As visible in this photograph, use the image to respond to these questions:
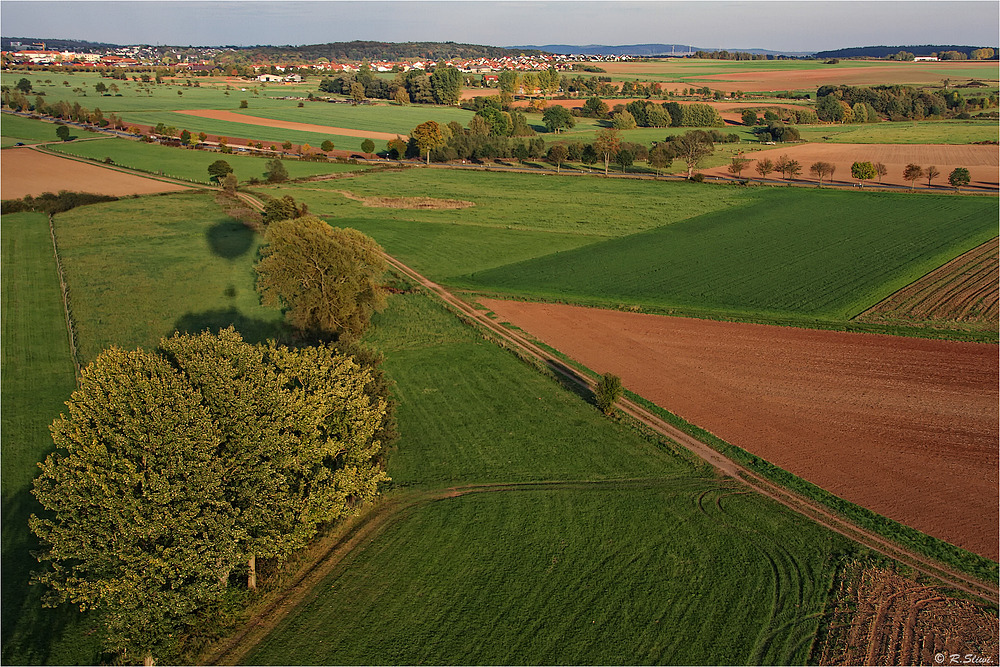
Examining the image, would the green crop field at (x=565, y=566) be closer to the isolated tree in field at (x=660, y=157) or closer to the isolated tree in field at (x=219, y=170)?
the isolated tree in field at (x=219, y=170)

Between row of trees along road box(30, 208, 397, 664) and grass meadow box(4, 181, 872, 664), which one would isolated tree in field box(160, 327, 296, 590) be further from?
grass meadow box(4, 181, 872, 664)

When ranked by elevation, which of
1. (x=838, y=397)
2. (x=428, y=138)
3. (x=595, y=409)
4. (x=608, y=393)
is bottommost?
(x=595, y=409)

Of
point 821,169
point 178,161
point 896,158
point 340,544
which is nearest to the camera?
point 340,544

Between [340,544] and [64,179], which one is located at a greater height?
[64,179]

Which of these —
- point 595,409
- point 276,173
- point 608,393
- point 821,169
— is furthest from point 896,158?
point 608,393

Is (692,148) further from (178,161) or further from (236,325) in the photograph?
(236,325)

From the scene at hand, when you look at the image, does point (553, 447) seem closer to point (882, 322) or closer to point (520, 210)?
point (882, 322)
